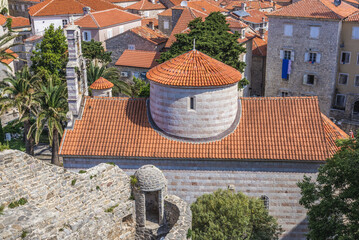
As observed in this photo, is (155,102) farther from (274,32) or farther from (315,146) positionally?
(274,32)

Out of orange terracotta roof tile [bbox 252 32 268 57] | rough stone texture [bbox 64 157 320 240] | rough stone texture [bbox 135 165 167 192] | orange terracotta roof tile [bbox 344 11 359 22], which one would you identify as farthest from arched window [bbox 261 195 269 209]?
orange terracotta roof tile [bbox 252 32 268 57]

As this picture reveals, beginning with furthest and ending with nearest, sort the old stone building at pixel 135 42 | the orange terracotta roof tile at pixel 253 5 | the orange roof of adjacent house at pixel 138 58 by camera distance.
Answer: the orange terracotta roof tile at pixel 253 5
the old stone building at pixel 135 42
the orange roof of adjacent house at pixel 138 58

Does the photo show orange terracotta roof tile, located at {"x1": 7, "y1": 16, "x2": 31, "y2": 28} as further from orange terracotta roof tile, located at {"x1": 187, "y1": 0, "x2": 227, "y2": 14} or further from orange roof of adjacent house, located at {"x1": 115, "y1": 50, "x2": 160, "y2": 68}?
orange roof of adjacent house, located at {"x1": 115, "y1": 50, "x2": 160, "y2": 68}

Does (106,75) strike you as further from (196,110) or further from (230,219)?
(230,219)

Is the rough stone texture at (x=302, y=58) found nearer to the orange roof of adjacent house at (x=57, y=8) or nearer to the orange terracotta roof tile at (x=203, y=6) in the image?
the orange terracotta roof tile at (x=203, y=6)

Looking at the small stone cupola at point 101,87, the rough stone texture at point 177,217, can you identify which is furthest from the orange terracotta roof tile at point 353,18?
the rough stone texture at point 177,217

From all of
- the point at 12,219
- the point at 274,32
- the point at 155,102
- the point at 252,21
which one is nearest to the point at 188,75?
the point at 155,102
